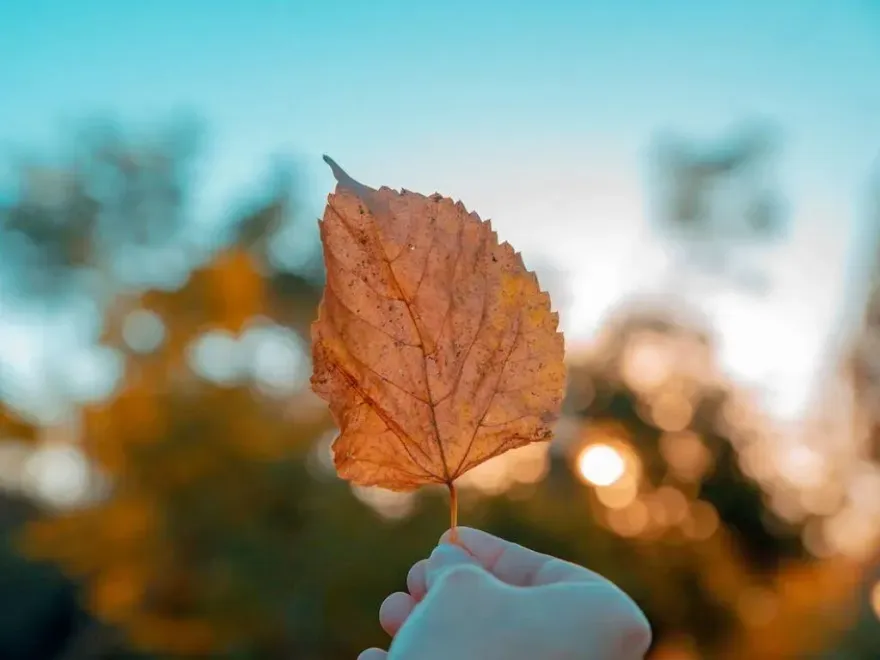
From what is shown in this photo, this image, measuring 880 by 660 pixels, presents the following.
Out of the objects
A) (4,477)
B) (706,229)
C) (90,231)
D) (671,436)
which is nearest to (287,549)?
(4,477)

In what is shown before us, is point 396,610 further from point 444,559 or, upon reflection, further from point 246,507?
point 246,507

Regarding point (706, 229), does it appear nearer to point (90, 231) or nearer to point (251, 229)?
point (251, 229)

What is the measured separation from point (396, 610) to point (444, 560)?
0.19ft

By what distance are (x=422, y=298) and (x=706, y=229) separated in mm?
7575

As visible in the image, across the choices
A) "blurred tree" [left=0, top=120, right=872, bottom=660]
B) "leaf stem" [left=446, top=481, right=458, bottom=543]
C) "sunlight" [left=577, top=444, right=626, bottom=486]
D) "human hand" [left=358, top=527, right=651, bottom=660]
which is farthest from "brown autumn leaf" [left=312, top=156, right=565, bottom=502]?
"sunlight" [left=577, top=444, right=626, bottom=486]

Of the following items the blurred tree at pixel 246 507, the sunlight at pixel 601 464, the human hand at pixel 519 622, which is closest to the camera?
the human hand at pixel 519 622

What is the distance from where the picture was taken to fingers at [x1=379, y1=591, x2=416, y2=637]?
621 mm

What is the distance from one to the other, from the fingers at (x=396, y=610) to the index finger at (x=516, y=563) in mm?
50

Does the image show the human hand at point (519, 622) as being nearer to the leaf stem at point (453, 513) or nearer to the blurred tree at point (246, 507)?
the leaf stem at point (453, 513)

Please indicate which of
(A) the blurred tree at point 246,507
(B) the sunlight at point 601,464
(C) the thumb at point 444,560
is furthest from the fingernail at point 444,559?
(B) the sunlight at point 601,464

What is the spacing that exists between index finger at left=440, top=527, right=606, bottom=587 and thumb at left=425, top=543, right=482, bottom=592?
13 millimetres

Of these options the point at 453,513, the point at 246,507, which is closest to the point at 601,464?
the point at 246,507

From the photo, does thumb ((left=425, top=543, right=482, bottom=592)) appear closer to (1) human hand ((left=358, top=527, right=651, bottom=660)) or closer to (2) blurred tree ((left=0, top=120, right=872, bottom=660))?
(1) human hand ((left=358, top=527, right=651, bottom=660))

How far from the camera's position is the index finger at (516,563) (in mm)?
583
